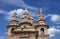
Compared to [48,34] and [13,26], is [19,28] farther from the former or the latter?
[48,34]

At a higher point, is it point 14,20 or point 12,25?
point 14,20

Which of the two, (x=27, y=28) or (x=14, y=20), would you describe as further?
(x=14, y=20)

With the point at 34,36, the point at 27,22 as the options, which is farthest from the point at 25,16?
the point at 34,36

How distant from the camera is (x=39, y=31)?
5844 centimetres

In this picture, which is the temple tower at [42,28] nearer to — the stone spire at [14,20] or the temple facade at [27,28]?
the temple facade at [27,28]

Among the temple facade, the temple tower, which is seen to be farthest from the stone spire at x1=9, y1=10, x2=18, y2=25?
the temple tower

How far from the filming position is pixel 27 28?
58812 mm

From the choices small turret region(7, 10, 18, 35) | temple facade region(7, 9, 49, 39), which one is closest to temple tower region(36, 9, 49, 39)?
temple facade region(7, 9, 49, 39)

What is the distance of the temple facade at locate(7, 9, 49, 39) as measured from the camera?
57.9 metres

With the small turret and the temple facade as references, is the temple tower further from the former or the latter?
the small turret

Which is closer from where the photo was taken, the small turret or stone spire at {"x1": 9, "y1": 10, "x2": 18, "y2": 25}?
the small turret

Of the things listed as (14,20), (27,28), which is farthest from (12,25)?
(27,28)

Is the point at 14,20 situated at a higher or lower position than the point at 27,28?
higher

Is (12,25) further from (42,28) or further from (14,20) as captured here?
(42,28)
